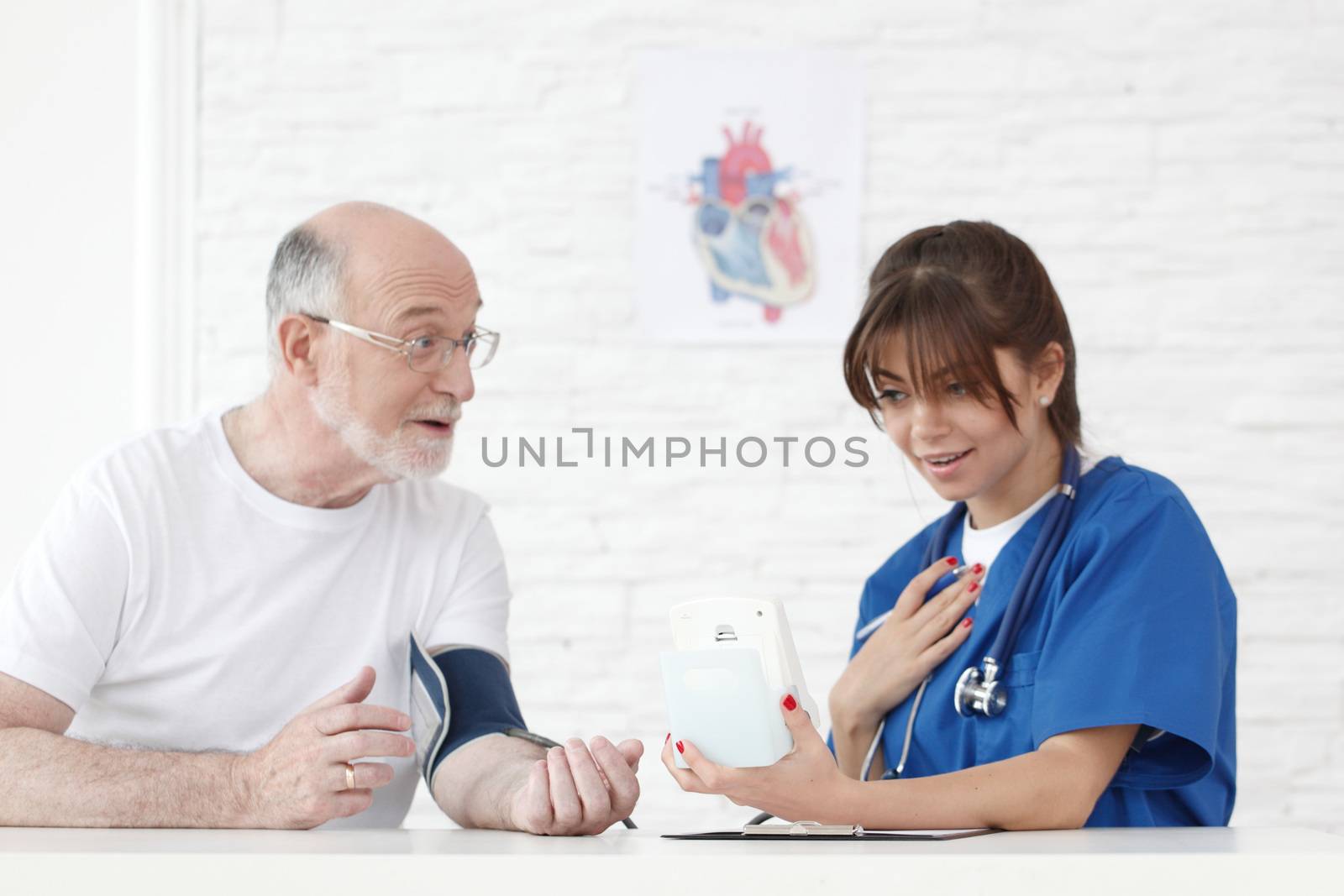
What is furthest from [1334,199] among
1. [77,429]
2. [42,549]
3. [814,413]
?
[77,429]

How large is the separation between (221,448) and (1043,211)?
1.78 m

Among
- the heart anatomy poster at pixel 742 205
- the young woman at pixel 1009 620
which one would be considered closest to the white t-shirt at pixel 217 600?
the young woman at pixel 1009 620

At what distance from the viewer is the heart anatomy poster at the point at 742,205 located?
2770 mm

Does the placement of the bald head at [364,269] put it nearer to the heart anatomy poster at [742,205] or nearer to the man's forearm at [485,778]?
the man's forearm at [485,778]

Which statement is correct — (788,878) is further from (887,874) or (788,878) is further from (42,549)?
(42,549)

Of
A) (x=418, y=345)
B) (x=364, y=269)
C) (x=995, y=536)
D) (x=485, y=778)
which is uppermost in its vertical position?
(x=364, y=269)

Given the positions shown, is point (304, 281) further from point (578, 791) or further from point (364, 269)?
point (578, 791)

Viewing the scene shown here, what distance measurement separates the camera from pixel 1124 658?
4.25ft

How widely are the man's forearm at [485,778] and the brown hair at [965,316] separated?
60 cm

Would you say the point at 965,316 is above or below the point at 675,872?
above

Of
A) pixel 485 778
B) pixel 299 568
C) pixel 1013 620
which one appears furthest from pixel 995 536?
pixel 299 568

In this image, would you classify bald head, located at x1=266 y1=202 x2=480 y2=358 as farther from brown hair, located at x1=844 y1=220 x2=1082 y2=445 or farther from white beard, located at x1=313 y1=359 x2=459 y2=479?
brown hair, located at x1=844 y1=220 x2=1082 y2=445

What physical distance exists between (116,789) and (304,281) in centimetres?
78

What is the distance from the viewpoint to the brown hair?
150cm
